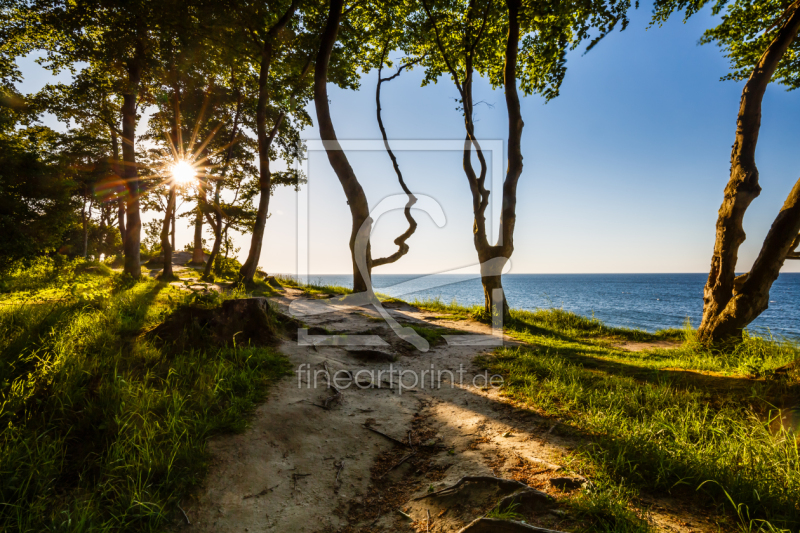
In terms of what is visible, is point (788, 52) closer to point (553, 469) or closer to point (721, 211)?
point (721, 211)

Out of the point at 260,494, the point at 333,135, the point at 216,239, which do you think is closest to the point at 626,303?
the point at 333,135

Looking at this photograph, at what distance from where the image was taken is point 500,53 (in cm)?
1246

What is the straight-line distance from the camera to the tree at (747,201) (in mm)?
6258

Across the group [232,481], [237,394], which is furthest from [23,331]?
[232,481]

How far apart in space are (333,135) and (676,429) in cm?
1094

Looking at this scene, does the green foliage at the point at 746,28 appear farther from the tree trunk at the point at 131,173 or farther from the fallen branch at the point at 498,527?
the tree trunk at the point at 131,173

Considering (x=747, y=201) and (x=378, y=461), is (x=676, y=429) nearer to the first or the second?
(x=378, y=461)

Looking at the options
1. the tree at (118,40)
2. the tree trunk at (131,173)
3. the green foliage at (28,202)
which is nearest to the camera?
the green foliage at (28,202)

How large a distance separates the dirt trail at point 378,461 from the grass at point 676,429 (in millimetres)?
249

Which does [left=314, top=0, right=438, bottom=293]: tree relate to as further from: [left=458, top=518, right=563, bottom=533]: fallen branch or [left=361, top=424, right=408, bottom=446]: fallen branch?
A: [left=458, top=518, right=563, bottom=533]: fallen branch

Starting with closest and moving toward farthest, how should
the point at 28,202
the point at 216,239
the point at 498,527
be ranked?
1. the point at 498,527
2. the point at 28,202
3. the point at 216,239

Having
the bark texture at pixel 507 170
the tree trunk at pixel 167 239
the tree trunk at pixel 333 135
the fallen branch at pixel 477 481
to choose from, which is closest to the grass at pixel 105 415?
the fallen branch at pixel 477 481
